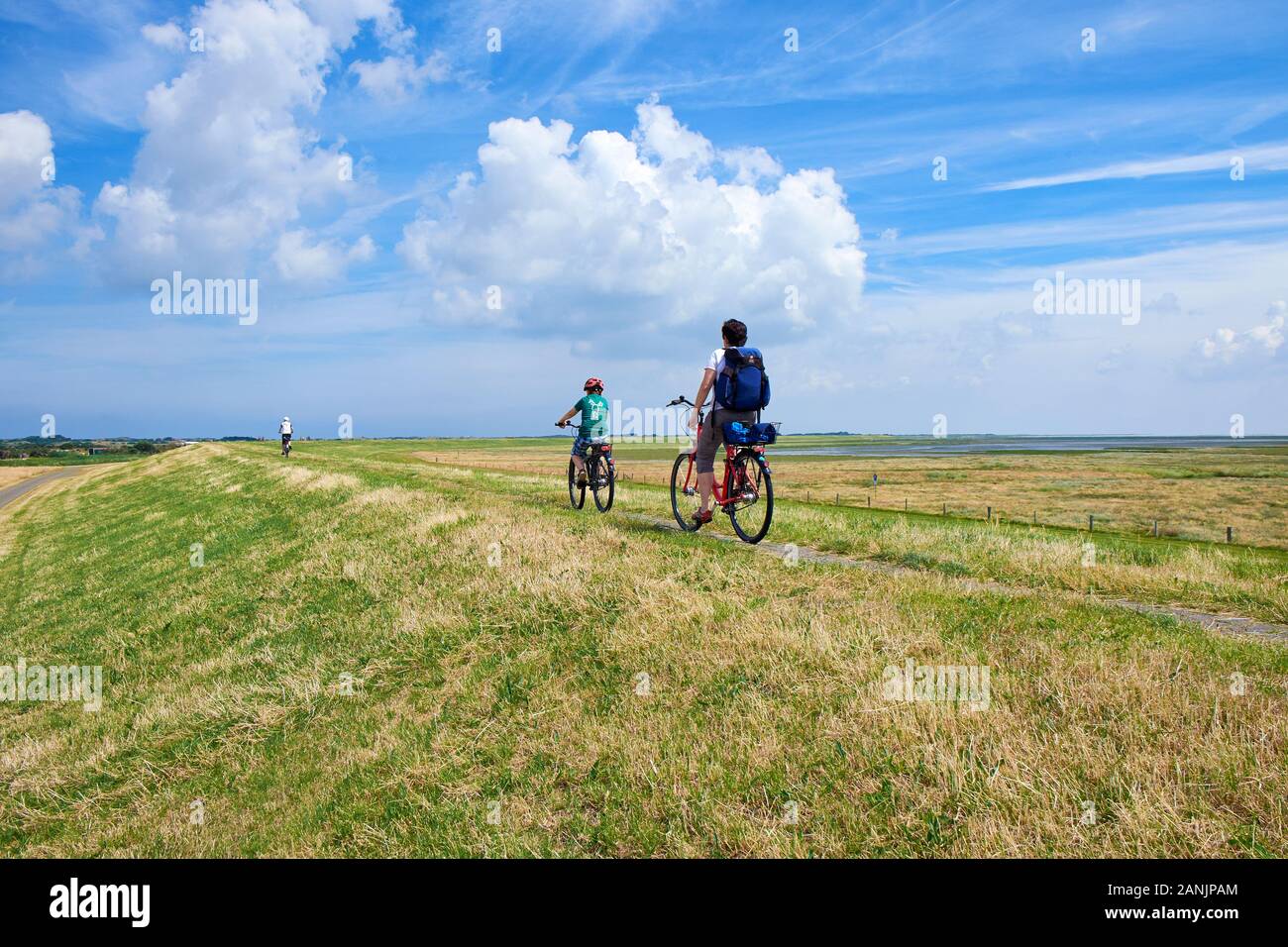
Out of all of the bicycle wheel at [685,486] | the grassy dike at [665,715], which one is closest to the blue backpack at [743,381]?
the bicycle wheel at [685,486]

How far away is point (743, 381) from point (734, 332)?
0.77 m

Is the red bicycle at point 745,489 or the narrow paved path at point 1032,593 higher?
the red bicycle at point 745,489

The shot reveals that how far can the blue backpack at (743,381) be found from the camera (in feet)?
37.1

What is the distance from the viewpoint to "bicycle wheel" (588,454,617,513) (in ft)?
59.3

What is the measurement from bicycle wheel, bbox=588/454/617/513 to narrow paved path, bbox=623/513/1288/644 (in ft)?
15.1

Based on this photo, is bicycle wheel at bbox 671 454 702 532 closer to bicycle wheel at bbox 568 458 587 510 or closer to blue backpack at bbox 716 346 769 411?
blue backpack at bbox 716 346 769 411

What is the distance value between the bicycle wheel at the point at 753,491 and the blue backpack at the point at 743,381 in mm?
963

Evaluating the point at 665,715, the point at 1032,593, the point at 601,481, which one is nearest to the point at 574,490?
the point at 601,481

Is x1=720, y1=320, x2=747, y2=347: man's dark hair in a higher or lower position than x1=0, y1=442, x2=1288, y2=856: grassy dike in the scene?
higher

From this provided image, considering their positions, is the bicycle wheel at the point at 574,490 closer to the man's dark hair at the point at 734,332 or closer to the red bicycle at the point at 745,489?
the red bicycle at the point at 745,489

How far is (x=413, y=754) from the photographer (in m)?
8.08

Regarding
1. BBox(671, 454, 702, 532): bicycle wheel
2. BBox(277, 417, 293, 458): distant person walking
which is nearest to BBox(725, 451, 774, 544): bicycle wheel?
BBox(671, 454, 702, 532): bicycle wheel

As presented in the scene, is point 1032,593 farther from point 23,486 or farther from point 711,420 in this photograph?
point 23,486
